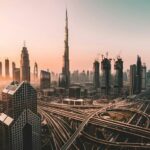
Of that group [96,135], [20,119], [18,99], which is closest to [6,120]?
[20,119]

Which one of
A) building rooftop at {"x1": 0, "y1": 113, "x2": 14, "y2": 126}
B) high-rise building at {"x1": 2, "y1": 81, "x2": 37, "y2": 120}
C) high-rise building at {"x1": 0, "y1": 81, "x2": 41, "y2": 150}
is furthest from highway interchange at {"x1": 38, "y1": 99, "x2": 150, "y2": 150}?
building rooftop at {"x1": 0, "y1": 113, "x2": 14, "y2": 126}

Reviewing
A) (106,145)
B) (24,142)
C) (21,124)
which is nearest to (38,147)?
(24,142)

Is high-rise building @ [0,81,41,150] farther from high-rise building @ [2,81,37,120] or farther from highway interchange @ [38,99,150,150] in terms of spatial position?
highway interchange @ [38,99,150,150]

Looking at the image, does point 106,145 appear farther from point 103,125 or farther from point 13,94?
point 13,94

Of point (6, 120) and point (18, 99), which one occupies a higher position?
point (18, 99)

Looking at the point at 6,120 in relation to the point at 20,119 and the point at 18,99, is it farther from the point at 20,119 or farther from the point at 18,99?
the point at 18,99

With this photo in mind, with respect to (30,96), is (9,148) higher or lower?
lower

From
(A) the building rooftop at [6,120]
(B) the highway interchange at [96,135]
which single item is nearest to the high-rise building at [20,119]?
(A) the building rooftop at [6,120]

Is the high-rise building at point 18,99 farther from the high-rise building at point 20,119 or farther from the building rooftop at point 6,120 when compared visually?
the building rooftop at point 6,120
